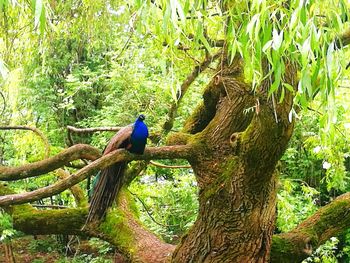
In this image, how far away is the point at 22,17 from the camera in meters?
3.36

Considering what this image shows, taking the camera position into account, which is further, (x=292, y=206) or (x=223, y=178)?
(x=292, y=206)

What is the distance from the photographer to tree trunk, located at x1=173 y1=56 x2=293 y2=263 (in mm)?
2328

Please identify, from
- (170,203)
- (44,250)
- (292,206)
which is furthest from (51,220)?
(44,250)

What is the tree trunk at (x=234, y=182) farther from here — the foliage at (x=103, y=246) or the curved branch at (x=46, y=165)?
the foliage at (x=103, y=246)

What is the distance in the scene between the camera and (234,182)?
2447mm

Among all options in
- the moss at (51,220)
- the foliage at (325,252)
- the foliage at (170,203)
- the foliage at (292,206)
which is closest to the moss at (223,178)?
the moss at (51,220)

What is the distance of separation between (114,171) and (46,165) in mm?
368

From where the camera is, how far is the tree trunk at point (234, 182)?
7.64 ft

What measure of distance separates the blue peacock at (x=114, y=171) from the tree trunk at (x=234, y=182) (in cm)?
40

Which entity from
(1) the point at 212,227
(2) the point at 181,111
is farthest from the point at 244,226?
(2) the point at 181,111

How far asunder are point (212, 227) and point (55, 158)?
3.02 ft

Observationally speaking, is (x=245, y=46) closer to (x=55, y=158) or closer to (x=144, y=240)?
(x=55, y=158)

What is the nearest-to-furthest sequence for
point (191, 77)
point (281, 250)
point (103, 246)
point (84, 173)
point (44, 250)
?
point (84, 173) → point (281, 250) → point (191, 77) → point (103, 246) → point (44, 250)

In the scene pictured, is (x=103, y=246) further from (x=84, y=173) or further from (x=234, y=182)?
(x=84, y=173)
